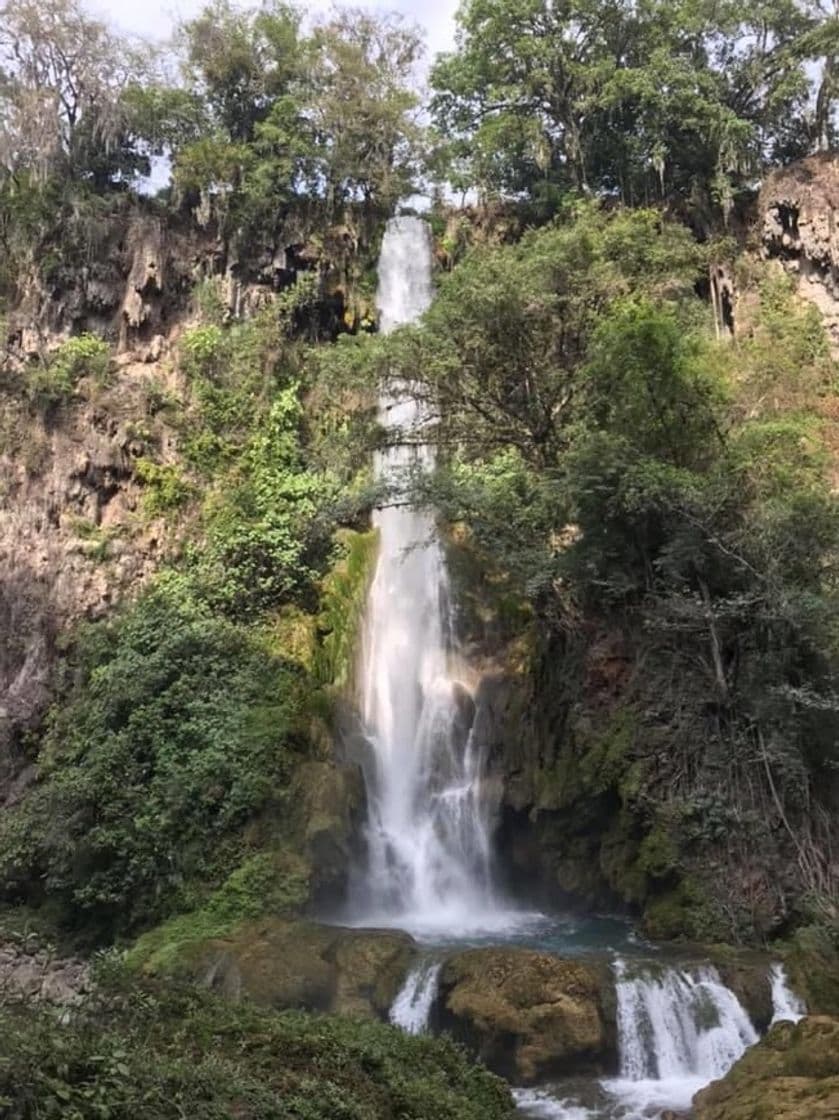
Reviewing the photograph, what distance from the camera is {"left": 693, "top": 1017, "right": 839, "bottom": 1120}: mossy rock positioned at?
22.4 feet

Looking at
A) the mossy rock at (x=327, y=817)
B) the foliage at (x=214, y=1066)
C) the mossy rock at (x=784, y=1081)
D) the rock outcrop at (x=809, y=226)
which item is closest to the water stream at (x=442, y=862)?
the mossy rock at (x=327, y=817)

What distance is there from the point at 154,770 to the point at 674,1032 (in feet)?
28.8

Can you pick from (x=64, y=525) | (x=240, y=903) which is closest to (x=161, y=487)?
(x=64, y=525)

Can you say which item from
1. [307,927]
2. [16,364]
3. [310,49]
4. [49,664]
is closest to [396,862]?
[307,927]

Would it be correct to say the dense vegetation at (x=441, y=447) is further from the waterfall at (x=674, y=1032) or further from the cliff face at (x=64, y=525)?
the waterfall at (x=674, y=1032)

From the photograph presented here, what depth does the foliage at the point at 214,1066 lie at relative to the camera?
14.8 feet

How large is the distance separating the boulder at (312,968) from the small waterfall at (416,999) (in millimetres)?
91

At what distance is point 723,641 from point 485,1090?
27.6 feet

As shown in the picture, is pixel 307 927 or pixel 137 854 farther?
pixel 137 854

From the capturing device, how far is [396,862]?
1491 centimetres

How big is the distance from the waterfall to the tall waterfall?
171 inches

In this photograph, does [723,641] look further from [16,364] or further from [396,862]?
[16,364]

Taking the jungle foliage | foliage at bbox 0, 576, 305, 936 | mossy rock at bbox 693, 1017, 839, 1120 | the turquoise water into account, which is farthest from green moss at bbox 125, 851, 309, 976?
mossy rock at bbox 693, 1017, 839, 1120

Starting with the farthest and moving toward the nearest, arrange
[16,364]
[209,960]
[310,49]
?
[310,49], [16,364], [209,960]
